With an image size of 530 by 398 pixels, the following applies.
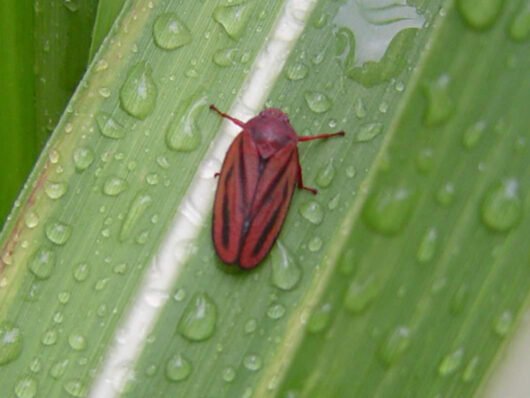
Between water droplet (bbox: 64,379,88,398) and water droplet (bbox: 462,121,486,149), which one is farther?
water droplet (bbox: 64,379,88,398)

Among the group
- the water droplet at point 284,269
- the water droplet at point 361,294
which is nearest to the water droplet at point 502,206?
the water droplet at point 361,294

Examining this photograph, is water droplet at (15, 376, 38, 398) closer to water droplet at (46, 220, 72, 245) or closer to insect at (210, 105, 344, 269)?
water droplet at (46, 220, 72, 245)

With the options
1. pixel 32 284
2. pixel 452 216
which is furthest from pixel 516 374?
pixel 32 284

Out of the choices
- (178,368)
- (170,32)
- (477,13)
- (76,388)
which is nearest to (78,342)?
(76,388)

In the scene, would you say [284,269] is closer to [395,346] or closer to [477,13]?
[395,346]

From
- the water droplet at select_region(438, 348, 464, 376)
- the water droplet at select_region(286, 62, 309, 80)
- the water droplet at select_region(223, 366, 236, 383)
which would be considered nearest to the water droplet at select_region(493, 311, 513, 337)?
the water droplet at select_region(438, 348, 464, 376)

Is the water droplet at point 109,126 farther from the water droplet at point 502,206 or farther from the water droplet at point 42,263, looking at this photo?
the water droplet at point 502,206
